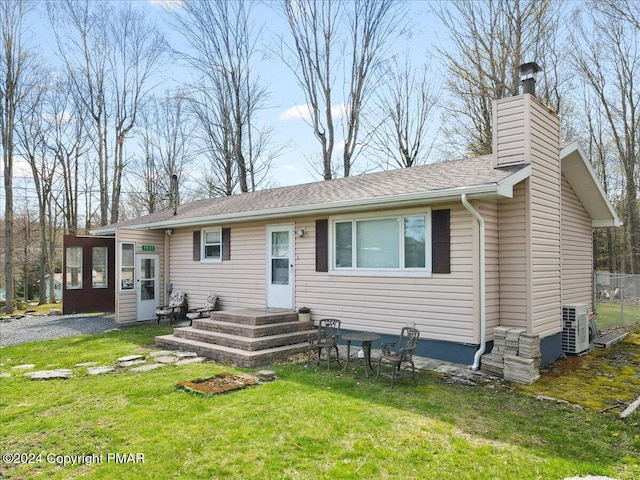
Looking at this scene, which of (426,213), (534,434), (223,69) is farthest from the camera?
(223,69)

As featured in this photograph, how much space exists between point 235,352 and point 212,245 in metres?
4.65

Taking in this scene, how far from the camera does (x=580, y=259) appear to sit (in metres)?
9.20

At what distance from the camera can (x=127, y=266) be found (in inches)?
440

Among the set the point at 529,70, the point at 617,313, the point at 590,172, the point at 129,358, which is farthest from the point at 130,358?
the point at 617,313

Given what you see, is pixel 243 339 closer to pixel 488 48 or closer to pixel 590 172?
pixel 590 172

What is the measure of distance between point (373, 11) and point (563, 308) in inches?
615

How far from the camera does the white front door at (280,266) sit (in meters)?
8.88

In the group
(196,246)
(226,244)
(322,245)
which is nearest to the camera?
(322,245)

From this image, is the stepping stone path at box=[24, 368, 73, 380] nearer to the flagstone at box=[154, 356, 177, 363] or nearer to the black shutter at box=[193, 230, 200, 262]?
the flagstone at box=[154, 356, 177, 363]

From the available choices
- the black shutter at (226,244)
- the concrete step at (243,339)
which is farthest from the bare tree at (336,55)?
the concrete step at (243,339)

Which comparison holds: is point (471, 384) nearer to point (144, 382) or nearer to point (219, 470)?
point (219, 470)

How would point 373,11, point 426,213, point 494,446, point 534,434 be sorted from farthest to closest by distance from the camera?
point 373,11 → point 426,213 → point 534,434 → point 494,446

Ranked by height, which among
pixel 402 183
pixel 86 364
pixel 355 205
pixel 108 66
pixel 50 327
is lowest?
pixel 50 327

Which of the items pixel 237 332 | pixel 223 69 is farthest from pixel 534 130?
pixel 223 69
